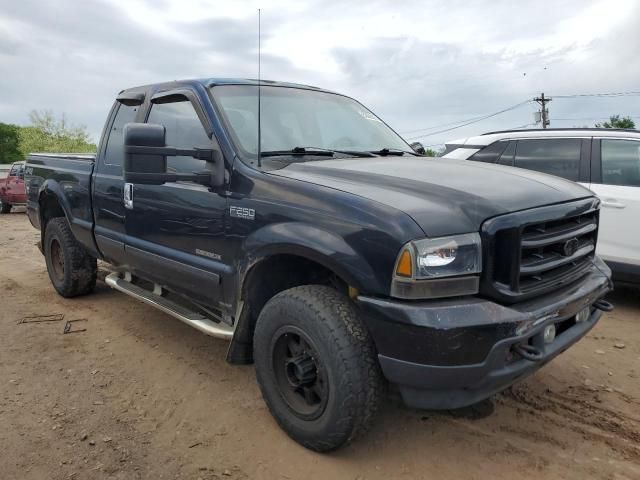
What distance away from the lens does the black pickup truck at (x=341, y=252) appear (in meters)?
2.27

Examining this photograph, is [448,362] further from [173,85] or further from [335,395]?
[173,85]

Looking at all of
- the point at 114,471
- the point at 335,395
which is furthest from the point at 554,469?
the point at 114,471

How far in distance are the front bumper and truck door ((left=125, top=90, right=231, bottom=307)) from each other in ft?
4.02

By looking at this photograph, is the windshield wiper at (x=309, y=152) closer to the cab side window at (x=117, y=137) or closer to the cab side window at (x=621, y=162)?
the cab side window at (x=117, y=137)

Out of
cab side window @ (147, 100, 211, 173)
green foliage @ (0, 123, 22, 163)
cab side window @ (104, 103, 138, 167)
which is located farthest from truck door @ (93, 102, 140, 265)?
green foliage @ (0, 123, 22, 163)

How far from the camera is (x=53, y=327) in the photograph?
4.71 meters

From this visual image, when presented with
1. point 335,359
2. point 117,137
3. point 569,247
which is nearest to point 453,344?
point 335,359

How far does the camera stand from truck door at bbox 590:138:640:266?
5023 millimetres

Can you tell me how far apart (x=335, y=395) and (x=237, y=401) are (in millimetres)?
1087

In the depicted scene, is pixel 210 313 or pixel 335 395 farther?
pixel 210 313

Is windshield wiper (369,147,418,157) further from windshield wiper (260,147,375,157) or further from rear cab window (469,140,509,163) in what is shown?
rear cab window (469,140,509,163)

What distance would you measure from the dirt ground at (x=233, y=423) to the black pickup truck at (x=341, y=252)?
1.06ft

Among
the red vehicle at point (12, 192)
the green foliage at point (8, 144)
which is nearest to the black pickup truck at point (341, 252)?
the red vehicle at point (12, 192)

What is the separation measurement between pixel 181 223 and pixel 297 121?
103 centimetres
